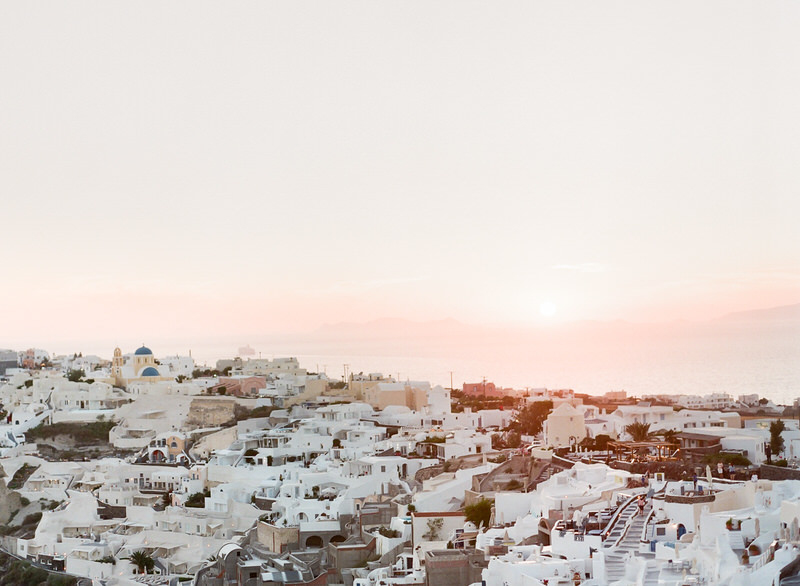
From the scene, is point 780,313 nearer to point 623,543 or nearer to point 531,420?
point 531,420

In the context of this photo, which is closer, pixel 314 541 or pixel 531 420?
pixel 314 541

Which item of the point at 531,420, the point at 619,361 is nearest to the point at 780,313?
the point at 531,420

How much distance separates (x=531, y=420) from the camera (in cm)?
2002

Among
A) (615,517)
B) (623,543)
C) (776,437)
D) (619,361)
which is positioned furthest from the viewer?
(619,361)

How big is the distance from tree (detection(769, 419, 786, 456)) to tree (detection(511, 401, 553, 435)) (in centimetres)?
460

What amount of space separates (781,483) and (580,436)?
266 inches

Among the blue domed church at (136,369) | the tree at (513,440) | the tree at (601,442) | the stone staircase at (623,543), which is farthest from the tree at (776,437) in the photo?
the blue domed church at (136,369)

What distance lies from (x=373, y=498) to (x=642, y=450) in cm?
403

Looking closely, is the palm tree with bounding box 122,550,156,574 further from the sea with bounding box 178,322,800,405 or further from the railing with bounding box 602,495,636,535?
the sea with bounding box 178,322,800,405

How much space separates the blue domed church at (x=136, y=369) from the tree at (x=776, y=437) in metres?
19.6

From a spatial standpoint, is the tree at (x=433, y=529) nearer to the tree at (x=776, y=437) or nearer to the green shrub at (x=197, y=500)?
the green shrub at (x=197, y=500)

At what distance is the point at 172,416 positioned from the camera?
2570cm

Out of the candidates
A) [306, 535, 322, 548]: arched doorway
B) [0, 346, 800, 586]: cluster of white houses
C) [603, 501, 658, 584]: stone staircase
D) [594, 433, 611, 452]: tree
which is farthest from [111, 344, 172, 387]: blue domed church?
[603, 501, 658, 584]: stone staircase

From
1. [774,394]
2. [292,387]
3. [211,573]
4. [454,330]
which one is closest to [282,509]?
[211,573]
